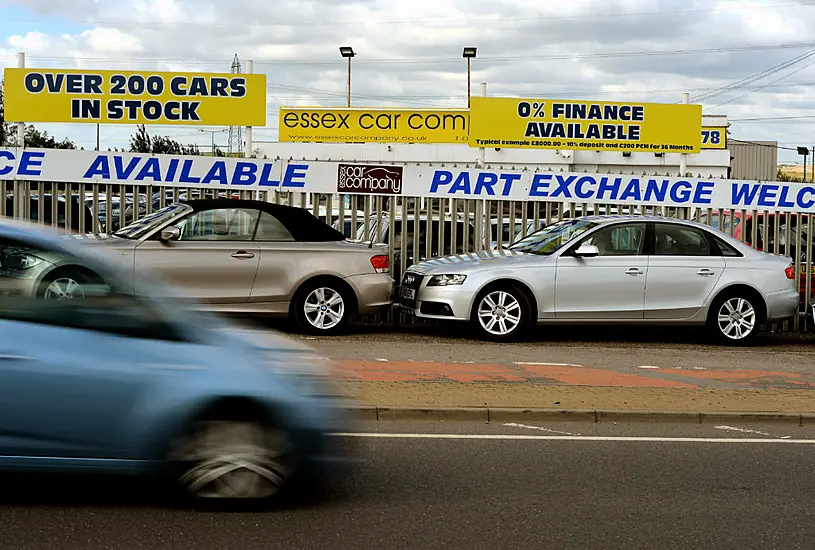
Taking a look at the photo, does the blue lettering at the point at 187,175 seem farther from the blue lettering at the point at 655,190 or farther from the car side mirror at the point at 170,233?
the blue lettering at the point at 655,190

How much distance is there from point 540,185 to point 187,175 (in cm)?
484

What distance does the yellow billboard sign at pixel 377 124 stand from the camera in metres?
34.1

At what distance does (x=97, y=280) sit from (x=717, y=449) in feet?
15.5

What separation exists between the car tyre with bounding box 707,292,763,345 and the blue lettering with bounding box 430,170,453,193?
3950mm

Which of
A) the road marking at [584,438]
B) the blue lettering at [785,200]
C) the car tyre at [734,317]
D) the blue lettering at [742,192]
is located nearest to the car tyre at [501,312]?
the car tyre at [734,317]

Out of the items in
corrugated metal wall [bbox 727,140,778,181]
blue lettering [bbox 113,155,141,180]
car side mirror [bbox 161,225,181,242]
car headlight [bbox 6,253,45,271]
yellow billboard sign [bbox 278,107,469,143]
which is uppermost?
corrugated metal wall [bbox 727,140,778,181]

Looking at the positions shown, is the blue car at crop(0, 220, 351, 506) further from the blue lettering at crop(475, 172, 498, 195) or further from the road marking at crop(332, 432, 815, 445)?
the blue lettering at crop(475, 172, 498, 195)

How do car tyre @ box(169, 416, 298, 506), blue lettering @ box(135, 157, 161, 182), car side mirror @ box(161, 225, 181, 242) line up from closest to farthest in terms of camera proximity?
car tyre @ box(169, 416, 298, 506) < car side mirror @ box(161, 225, 181, 242) < blue lettering @ box(135, 157, 161, 182)

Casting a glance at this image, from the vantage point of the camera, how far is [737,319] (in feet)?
50.4

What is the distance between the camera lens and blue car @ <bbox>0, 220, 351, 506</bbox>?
5.90 meters

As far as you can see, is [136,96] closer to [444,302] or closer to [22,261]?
[444,302]

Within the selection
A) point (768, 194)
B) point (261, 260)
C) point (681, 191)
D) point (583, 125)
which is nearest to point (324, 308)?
point (261, 260)

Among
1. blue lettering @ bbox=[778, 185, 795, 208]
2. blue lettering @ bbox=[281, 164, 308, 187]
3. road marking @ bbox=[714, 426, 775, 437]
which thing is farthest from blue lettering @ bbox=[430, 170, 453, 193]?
road marking @ bbox=[714, 426, 775, 437]

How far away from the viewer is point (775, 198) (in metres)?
17.1
